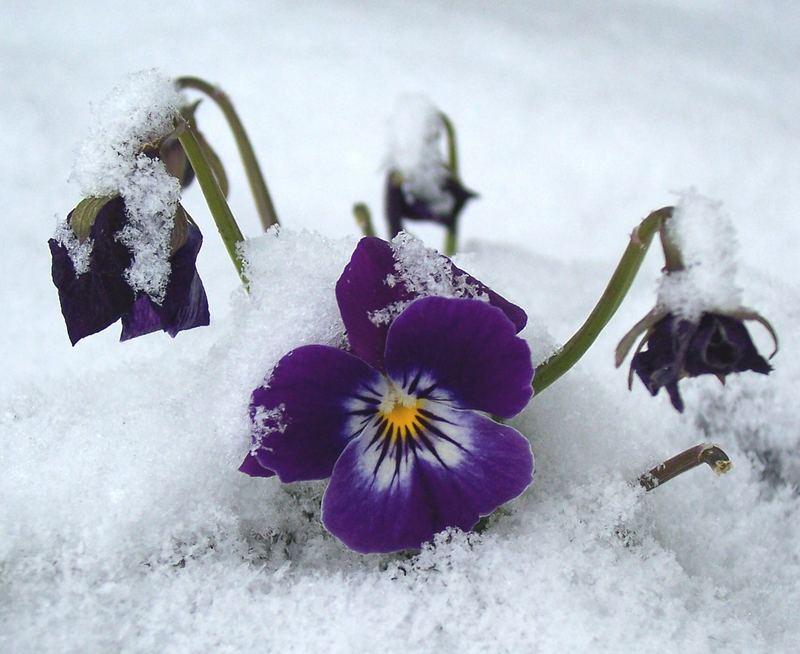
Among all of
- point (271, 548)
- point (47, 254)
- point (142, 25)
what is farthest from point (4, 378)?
point (142, 25)

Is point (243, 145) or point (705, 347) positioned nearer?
point (705, 347)

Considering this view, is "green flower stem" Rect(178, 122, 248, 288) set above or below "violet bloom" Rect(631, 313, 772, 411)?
below

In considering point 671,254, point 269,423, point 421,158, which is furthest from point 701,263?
point 421,158

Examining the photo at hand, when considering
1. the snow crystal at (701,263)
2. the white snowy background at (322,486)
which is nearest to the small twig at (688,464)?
the white snowy background at (322,486)

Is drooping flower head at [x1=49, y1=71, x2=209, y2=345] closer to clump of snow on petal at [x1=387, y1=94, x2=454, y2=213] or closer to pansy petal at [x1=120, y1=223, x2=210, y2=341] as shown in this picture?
pansy petal at [x1=120, y1=223, x2=210, y2=341]

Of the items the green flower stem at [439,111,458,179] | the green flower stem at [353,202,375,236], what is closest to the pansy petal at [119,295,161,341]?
the green flower stem at [353,202,375,236]

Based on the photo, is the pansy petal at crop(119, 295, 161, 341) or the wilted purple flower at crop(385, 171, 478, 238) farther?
the wilted purple flower at crop(385, 171, 478, 238)

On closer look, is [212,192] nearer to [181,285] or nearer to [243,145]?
[181,285]
